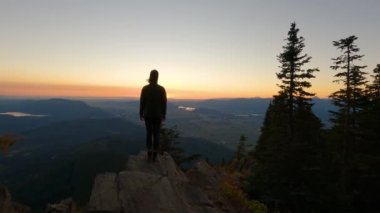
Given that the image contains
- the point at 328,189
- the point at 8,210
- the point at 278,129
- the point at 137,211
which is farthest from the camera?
the point at 278,129

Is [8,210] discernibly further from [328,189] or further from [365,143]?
[365,143]

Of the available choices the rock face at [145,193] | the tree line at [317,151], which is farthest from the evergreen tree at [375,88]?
the rock face at [145,193]

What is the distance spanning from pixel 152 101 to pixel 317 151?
69.5 ft

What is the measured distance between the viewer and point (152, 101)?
583 inches

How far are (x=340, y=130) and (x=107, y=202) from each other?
3180 cm

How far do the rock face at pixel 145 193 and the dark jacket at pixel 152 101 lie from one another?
2.13m

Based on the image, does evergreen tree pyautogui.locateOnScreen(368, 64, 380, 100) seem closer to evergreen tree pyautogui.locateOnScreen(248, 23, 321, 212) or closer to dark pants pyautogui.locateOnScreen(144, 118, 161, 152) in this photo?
evergreen tree pyautogui.locateOnScreen(248, 23, 321, 212)

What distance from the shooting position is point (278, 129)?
→ 32844 millimetres

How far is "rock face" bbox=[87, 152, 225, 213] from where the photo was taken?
37.2ft

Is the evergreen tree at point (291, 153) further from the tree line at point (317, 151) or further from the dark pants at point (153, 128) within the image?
the dark pants at point (153, 128)

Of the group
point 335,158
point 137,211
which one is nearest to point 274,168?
point 335,158

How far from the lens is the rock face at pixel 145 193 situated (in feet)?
37.2

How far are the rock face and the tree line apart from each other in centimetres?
1681

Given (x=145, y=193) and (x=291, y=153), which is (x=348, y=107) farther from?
(x=145, y=193)
